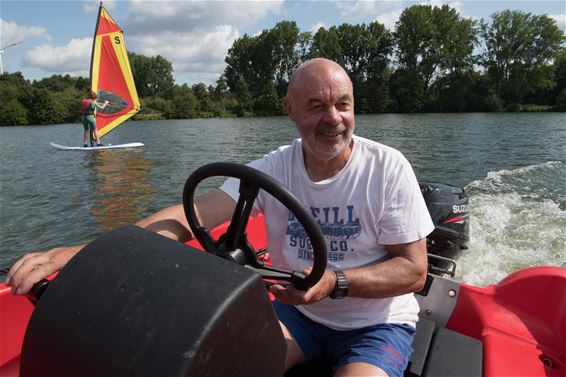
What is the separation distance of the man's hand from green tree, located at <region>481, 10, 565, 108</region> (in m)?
39.6

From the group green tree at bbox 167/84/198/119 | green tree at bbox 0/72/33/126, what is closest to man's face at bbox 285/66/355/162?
green tree at bbox 0/72/33/126

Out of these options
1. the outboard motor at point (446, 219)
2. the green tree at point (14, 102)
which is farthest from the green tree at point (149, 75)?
the outboard motor at point (446, 219)

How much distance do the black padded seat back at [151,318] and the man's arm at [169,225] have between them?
0.34m

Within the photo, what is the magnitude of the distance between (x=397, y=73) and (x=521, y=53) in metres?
10.8

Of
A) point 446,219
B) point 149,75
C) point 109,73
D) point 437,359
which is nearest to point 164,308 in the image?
point 437,359

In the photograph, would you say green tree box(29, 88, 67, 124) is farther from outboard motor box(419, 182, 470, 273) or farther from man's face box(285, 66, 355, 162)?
man's face box(285, 66, 355, 162)

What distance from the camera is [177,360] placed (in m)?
0.86

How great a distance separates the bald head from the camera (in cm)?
154

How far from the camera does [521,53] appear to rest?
37719 mm

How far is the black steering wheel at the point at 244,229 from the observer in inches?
46.2

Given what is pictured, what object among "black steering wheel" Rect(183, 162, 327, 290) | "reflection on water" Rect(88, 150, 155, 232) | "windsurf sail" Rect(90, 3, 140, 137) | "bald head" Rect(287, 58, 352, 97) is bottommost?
"reflection on water" Rect(88, 150, 155, 232)

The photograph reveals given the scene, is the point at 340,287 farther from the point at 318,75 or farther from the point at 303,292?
the point at 318,75

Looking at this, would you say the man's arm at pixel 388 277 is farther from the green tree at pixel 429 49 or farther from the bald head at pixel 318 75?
the green tree at pixel 429 49

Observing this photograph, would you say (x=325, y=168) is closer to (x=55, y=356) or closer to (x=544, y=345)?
(x=55, y=356)
